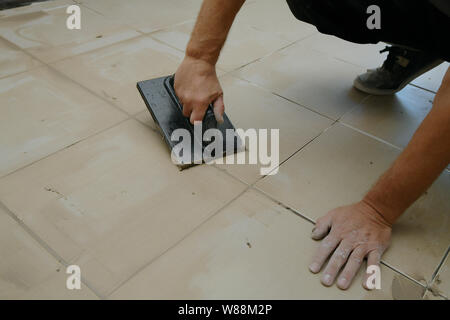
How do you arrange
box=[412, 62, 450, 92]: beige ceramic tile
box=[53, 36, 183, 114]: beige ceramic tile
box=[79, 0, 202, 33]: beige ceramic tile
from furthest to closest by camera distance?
box=[79, 0, 202, 33]: beige ceramic tile < box=[412, 62, 450, 92]: beige ceramic tile < box=[53, 36, 183, 114]: beige ceramic tile

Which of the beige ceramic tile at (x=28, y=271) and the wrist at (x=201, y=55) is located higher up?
the wrist at (x=201, y=55)

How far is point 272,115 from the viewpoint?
1228 mm

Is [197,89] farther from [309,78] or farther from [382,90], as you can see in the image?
[382,90]

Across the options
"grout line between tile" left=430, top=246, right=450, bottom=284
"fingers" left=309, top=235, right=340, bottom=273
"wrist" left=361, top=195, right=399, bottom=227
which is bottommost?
"grout line between tile" left=430, top=246, right=450, bottom=284

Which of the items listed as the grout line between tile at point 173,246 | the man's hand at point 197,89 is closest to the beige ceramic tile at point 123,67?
the man's hand at point 197,89

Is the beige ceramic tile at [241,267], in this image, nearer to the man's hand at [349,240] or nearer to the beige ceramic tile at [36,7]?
the man's hand at [349,240]

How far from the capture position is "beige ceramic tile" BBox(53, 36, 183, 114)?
125cm

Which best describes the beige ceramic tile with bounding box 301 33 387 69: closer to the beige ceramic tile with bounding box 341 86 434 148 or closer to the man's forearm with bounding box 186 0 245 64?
the beige ceramic tile with bounding box 341 86 434 148

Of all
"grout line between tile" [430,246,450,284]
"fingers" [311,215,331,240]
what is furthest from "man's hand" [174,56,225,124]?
"grout line between tile" [430,246,450,284]

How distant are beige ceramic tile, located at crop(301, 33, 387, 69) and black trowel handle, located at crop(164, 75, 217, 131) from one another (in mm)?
859

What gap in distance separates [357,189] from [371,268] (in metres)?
0.26

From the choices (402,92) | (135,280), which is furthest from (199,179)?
(402,92)

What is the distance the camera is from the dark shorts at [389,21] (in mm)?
922

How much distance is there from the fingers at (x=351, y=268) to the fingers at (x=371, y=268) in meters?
0.02
